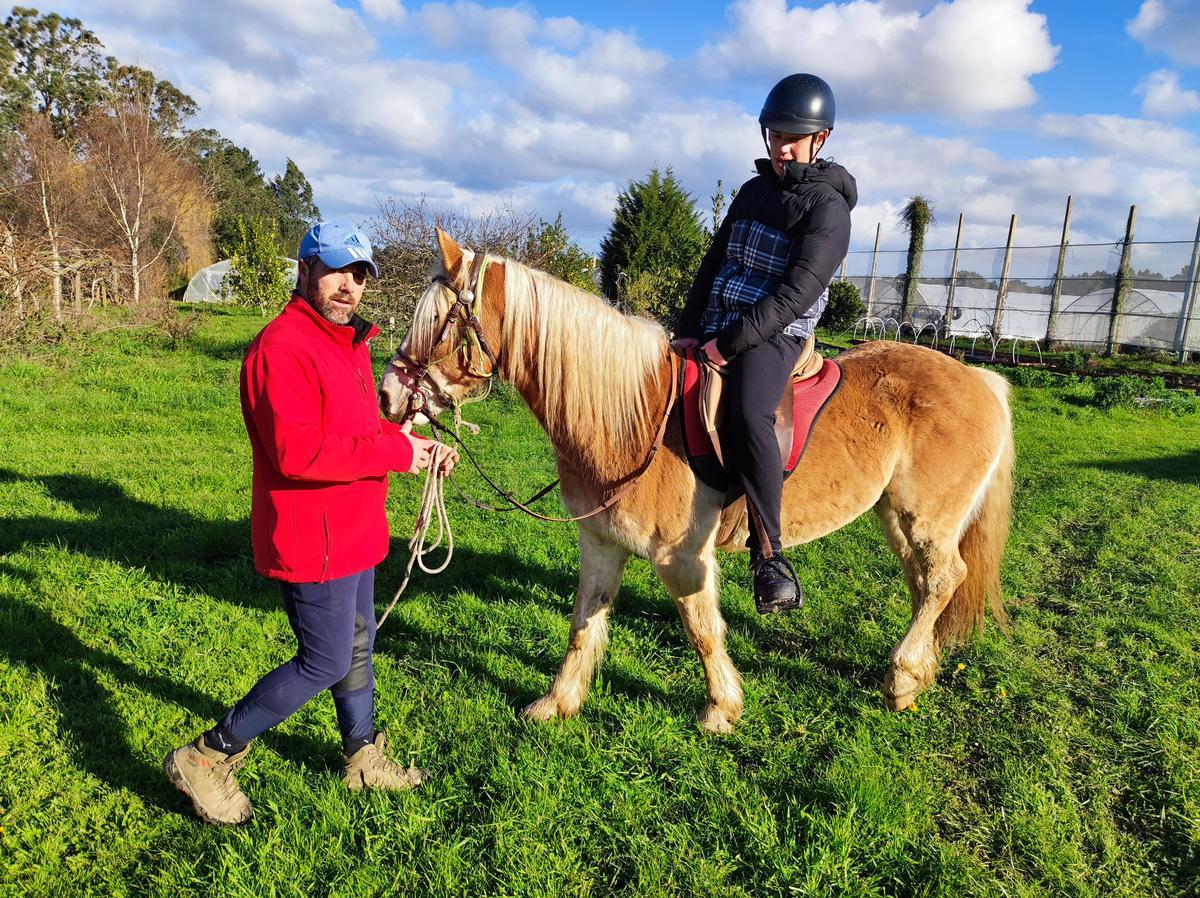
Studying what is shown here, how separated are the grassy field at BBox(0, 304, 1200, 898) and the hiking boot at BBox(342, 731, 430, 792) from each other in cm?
7

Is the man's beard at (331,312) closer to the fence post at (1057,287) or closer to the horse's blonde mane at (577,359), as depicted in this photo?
the horse's blonde mane at (577,359)

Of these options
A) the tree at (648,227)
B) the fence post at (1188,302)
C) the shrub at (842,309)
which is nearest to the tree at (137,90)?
the tree at (648,227)

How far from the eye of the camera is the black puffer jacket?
299 cm

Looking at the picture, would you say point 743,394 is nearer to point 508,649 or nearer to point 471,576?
point 508,649

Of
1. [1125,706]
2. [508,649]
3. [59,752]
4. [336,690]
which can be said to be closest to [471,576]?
[508,649]

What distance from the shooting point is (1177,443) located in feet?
31.5

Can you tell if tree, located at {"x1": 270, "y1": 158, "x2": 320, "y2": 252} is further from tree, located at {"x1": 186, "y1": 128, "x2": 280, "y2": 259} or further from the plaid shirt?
the plaid shirt

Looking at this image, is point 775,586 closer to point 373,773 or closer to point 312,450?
point 373,773

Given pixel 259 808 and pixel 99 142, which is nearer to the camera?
pixel 259 808

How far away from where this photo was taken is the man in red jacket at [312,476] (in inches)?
88.5

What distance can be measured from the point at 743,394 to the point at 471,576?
9.09ft

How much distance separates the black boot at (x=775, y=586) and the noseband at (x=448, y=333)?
Result: 1605 mm

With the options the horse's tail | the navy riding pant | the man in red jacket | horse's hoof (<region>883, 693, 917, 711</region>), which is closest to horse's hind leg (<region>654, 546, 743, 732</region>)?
horse's hoof (<region>883, 693, 917, 711</region>)

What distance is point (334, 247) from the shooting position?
2.32m
